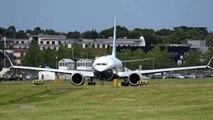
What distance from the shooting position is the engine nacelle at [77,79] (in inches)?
3135

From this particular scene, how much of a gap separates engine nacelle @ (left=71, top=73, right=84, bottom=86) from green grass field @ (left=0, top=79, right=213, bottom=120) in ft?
51.8

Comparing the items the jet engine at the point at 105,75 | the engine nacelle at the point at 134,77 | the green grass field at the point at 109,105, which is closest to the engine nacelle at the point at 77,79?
the jet engine at the point at 105,75

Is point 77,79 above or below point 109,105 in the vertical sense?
above

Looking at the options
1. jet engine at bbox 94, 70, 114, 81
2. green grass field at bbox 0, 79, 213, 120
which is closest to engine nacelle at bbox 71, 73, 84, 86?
jet engine at bbox 94, 70, 114, 81

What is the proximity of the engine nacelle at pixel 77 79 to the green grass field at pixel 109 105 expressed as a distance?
15792 millimetres

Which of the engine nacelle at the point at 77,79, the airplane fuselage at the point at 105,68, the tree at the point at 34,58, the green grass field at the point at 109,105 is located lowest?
the green grass field at the point at 109,105

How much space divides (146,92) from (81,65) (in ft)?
288

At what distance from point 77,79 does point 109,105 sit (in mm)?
36076

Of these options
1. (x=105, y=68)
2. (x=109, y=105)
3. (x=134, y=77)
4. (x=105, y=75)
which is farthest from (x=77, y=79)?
(x=109, y=105)

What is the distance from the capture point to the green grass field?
35209 mm

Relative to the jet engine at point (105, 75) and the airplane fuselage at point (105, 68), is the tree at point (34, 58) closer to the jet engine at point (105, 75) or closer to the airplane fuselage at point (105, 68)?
the airplane fuselage at point (105, 68)

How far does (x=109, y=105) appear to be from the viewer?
145 ft

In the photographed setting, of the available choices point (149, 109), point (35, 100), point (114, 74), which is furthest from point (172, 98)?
point (114, 74)

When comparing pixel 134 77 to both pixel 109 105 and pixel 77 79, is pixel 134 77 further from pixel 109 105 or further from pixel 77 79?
pixel 109 105
